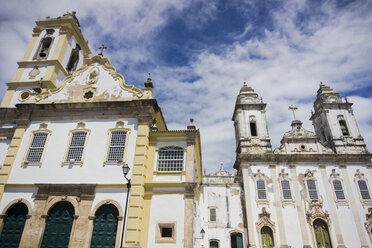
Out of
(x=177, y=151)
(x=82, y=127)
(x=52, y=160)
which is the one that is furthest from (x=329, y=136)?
(x=52, y=160)

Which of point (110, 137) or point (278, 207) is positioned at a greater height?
point (110, 137)

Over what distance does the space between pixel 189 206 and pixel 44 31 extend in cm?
2037

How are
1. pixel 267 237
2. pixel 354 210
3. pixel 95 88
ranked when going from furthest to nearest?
pixel 354 210, pixel 267 237, pixel 95 88

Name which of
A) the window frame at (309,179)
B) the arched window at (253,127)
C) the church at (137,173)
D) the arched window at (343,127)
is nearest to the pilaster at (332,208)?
the church at (137,173)

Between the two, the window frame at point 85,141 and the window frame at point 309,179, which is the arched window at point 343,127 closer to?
the window frame at point 309,179

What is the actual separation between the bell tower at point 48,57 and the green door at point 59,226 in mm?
8777

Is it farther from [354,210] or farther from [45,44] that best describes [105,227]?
[354,210]

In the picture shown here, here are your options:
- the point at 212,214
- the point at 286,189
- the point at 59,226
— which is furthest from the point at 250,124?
the point at 59,226

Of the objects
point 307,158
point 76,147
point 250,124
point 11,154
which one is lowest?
point 11,154

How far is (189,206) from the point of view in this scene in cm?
1290

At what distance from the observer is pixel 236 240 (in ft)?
76.4

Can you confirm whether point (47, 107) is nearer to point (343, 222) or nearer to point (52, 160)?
point (52, 160)

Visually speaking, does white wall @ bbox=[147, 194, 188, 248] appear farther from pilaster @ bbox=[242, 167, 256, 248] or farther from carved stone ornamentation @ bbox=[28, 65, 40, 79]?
carved stone ornamentation @ bbox=[28, 65, 40, 79]

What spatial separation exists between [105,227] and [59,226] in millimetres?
2537
